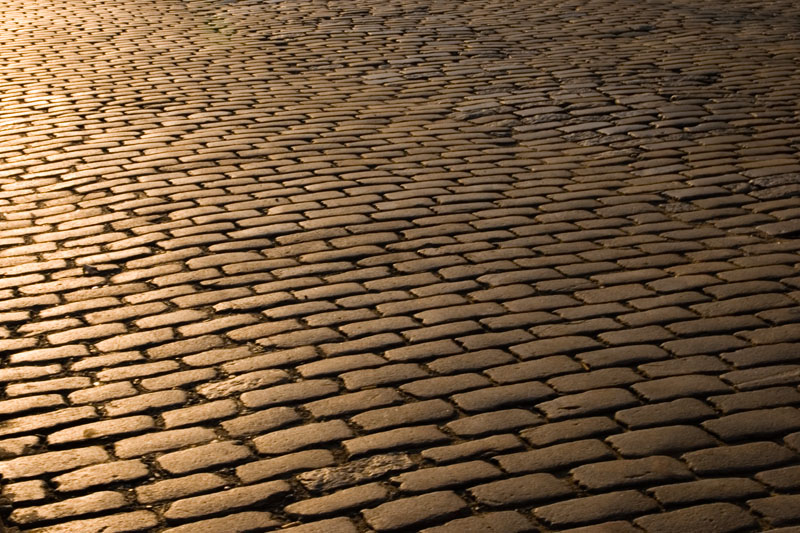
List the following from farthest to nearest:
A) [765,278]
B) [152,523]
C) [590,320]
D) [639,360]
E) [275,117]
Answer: [275,117]
[765,278]
[590,320]
[639,360]
[152,523]

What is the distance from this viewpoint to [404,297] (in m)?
5.30

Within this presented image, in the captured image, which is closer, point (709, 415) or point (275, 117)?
point (709, 415)

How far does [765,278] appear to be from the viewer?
17.8ft

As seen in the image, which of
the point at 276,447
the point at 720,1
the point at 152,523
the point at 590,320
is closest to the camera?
the point at 152,523

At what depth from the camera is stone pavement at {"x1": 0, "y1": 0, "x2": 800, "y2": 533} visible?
3.75 meters

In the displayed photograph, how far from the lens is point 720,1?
546 inches

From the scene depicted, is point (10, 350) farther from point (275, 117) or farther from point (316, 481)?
point (275, 117)

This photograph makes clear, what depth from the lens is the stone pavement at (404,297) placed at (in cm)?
375

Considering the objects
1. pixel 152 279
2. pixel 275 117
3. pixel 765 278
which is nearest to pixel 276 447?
pixel 152 279

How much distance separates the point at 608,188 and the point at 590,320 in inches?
79.1

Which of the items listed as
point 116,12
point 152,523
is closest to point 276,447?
point 152,523

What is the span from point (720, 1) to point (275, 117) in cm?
722

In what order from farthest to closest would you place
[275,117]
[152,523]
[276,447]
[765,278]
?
[275,117] → [765,278] → [276,447] → [152,523]

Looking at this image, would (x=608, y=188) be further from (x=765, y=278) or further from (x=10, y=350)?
(x=10, y=350)
